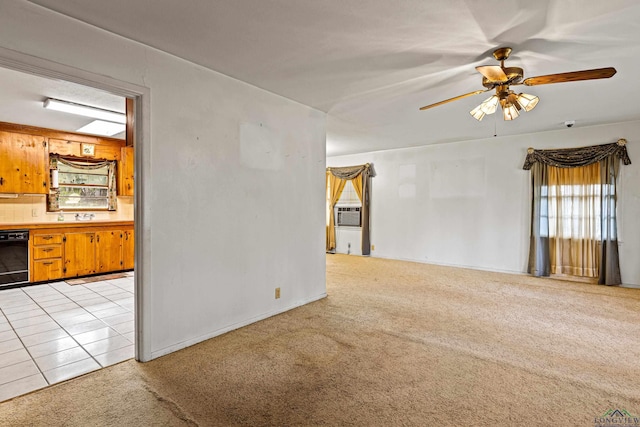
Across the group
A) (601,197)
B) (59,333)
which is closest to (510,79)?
(601,197)

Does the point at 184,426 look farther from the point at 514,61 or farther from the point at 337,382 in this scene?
the point at 514,61

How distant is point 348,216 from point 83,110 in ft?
18.7

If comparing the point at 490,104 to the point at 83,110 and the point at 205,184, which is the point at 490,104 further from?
the point at 83,110

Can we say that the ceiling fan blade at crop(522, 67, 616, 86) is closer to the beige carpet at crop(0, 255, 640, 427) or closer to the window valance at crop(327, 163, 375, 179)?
the beige carpet at crop(0, 255, 640, 427)

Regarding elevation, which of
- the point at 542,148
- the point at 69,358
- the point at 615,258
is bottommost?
the point at 69,358

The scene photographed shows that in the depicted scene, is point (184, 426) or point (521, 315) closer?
point (184, 426)

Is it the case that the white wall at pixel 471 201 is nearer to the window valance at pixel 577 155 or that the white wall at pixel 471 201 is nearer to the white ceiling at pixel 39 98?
the window valance at pixel 577 155

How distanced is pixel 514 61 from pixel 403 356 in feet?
8.93

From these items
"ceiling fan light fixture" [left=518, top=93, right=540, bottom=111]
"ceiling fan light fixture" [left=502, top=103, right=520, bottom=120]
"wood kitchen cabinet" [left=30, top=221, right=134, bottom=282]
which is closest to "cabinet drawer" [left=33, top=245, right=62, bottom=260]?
"wood kitchen cabinet" [left=30, top=221, right=134, bottom=282]

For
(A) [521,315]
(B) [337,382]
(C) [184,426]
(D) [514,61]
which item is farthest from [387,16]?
(A) [521,315]

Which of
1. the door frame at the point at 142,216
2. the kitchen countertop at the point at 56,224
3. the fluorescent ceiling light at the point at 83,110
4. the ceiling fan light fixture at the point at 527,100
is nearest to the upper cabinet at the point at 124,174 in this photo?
the kitchen countertop at the point at 56,224

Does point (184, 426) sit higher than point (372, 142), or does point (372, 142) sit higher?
point (372, 142)

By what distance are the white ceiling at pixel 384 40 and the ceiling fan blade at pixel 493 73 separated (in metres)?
0.21

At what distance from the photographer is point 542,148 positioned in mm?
5719
